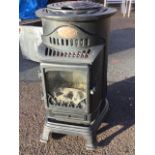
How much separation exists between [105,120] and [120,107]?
0.28 metres

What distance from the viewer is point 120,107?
279 centimetres

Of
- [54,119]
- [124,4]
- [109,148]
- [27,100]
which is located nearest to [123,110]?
[109,148]

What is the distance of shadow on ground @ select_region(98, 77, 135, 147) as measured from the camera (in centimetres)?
249

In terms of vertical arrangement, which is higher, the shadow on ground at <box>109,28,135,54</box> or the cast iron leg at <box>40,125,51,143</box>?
the shadow on ground at <box>109,28,135,54</box>

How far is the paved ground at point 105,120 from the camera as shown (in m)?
2.26

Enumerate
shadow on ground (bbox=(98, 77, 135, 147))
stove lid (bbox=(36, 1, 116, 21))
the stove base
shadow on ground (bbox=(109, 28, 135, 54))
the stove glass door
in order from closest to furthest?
stove lid (bbox=(36, 1, 116, 21))
the stove glass door
the stove base
shadow on ground (bbox=(98, 77, 135, 147))
shadow on ground (bbox=(109, 28, 135, 54))

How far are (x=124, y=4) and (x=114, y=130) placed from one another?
4.20m

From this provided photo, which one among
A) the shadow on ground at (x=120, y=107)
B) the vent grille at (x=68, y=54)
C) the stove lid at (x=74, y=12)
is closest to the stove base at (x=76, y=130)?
the shadow on ground at (x=120, y=107)

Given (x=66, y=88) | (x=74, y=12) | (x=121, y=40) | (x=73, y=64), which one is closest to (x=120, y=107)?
(x=66, y=88)

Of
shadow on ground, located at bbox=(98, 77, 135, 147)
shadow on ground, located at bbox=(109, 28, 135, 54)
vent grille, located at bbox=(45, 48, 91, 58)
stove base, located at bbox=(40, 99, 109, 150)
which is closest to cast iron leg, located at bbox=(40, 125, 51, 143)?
stove base, located at bbox=(40, 99, 109, 150)

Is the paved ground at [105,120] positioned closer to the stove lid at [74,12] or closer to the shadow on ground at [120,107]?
the shadow on ground at [120,107]

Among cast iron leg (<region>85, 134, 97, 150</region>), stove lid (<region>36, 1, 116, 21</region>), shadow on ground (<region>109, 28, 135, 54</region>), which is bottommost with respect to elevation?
cast iron leg (<region>85, 134, 97, 150</region>)

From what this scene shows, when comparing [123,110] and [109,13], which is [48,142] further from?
[109,13]

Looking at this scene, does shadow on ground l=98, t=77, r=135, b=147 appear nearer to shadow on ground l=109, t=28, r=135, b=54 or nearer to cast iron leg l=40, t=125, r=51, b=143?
cast iron leg l=40, t=125, r=51, b=143
